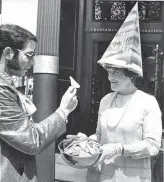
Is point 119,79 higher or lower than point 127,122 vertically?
higher

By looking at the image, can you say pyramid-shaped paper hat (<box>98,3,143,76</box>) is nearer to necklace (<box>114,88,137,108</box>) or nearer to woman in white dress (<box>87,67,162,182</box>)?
woman in white dress (<box>87,67,162,182</box>)

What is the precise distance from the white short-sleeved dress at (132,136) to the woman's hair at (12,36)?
2.16ft

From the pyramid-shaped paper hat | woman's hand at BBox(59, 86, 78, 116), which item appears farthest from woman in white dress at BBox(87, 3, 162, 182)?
woman's hand at BBox(59, 86, 78, 116)

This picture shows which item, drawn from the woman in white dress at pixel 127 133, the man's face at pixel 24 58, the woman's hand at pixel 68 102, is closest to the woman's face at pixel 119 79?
the woman in white dress at pixel 127 133

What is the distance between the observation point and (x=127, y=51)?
1719 mm

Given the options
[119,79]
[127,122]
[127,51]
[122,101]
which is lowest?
[127,122]

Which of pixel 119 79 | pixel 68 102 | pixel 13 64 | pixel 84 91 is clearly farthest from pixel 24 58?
pixel 84 91

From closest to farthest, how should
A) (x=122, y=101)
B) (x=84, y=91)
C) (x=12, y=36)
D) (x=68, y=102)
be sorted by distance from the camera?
(x=12, y=36)
(x=68, y=102)
(x=122, y=101)
(x=84, y=91)

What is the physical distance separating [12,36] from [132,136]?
800mm

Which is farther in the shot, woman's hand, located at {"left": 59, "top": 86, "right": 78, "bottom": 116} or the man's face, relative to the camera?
woman's hand, located at {"left": 59, "top": 86, "right": 78, "bottom": 116}

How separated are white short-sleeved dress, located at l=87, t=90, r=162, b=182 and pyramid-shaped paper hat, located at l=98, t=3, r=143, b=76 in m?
0.17

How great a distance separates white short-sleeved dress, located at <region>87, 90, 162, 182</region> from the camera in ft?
5.24

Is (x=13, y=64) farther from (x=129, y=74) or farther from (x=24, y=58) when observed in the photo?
(x=129, y=74)

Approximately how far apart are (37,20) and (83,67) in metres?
0.98
